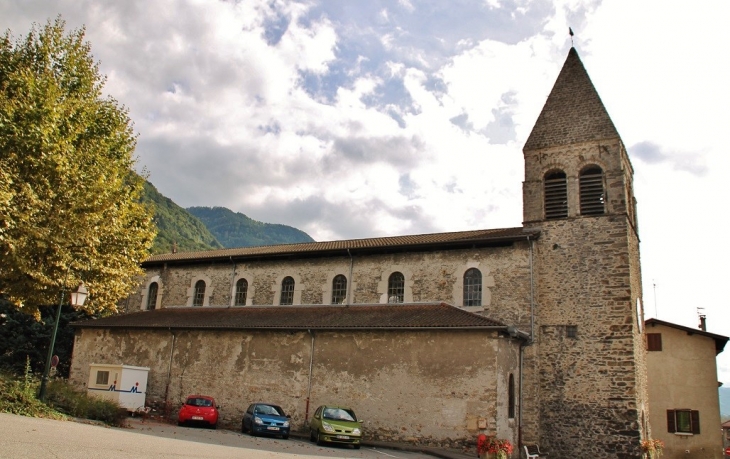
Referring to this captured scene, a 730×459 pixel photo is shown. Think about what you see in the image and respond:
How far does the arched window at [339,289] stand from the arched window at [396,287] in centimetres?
233

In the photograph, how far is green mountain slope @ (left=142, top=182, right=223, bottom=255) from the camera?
7875 centimetres

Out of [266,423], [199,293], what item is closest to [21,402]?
[266,423]

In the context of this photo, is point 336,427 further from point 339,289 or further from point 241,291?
point 241,291

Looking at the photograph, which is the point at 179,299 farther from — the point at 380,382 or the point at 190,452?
the point at 190,452

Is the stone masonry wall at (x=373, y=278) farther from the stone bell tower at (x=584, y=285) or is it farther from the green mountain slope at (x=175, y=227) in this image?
the green mountain slope at (x=175, y=227)

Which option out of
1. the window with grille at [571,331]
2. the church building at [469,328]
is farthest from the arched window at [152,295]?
the window with grille at [571,331]

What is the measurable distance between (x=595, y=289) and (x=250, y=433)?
14.3 metres

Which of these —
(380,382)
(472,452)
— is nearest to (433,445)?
(472,452)

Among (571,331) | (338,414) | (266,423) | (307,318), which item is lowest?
(266,423)

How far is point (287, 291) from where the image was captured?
28156 mm

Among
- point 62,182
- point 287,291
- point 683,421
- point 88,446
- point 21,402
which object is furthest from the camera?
point 683,421

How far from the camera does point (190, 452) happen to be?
12148 millimetres

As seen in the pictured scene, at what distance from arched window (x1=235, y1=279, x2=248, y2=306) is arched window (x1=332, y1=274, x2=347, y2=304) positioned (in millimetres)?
5323

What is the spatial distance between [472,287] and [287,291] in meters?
9.52
